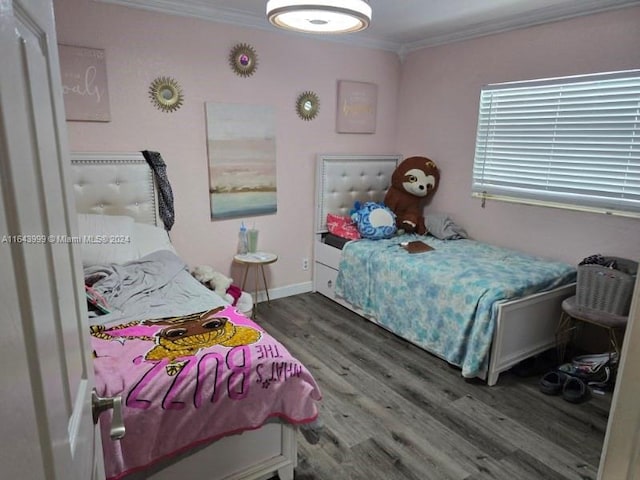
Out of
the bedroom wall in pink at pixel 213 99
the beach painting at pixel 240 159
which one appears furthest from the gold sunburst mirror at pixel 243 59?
the beach painting at pixel 240 159

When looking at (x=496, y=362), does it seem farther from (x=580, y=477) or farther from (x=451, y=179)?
(x=451, y=179)

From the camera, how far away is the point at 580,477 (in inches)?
75.1

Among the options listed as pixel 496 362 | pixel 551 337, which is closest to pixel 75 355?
pixel 496 362

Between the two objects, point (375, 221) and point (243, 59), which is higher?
point (243, 59)

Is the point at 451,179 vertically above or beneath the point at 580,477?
above

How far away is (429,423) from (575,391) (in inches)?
37.4

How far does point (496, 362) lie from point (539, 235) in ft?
3.92

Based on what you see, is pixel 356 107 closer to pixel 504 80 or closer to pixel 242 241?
pixel 504 80

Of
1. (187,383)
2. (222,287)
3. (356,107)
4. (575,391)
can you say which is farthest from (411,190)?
(187,383)

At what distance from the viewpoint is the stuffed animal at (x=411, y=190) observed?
154 inches

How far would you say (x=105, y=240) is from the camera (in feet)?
8.50

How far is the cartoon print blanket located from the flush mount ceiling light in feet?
4.67

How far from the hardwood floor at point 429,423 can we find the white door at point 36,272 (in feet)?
5.11

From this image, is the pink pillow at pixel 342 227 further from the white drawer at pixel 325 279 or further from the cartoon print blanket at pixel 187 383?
the cartoon print blanket at pixel 187 383
